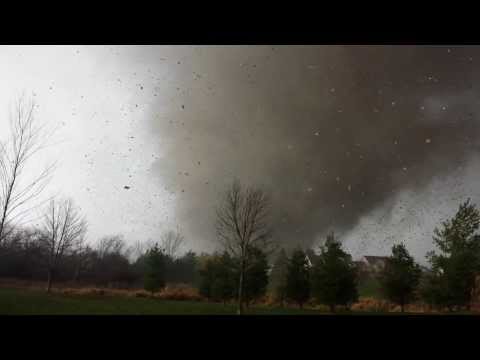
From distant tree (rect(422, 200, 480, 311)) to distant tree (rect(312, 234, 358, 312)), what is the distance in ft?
12.2

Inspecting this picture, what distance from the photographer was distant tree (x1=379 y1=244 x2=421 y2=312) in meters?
12.8

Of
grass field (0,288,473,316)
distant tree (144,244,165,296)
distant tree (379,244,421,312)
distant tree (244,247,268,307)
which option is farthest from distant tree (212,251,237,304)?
distant tree (379,244,421,312)

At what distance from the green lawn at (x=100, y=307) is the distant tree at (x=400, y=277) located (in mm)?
4131

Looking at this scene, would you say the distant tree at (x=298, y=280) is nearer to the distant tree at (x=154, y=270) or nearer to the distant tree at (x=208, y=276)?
the distant tree at (x=208, y=276)

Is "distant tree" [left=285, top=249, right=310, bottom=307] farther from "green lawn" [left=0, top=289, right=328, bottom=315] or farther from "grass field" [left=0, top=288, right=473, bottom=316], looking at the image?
"green lawn" [left=0, top=289, right=328, bottom=315]

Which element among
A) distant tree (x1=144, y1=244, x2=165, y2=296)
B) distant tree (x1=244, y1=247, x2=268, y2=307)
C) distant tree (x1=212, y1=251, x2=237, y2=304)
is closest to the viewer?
distant tree (x1=212, y1=251, x2=237, y2=304)

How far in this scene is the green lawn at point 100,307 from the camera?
9.28 m

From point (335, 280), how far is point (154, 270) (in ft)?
32.4

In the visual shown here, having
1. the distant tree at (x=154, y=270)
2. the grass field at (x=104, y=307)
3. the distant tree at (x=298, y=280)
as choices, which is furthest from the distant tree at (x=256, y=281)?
the distant tree at (x=154, y=270)

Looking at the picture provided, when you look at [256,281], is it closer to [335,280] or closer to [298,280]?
[298,280]
